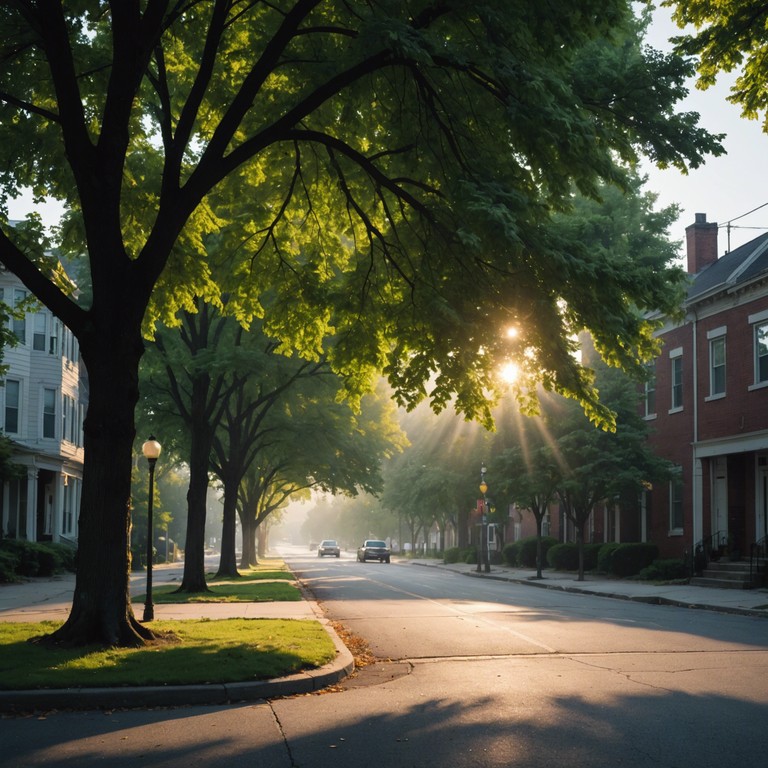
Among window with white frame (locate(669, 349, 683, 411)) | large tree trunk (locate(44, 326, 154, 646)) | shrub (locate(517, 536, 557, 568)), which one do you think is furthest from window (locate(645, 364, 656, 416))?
large tree trunk (locate(44, 326, 154, 646))

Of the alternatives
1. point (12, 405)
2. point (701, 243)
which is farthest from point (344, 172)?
point (12, 405)

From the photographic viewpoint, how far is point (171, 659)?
10.9 meters

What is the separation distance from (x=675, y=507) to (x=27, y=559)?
23.1 meters

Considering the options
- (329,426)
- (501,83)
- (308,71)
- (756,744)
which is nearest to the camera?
(756,744)

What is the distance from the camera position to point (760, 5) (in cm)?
1456

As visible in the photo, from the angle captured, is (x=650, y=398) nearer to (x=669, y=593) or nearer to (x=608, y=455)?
(x=608, y=455)

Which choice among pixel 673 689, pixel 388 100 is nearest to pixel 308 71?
pixel 388 100

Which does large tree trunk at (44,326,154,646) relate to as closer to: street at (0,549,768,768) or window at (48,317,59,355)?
street at (0,549,768,768)

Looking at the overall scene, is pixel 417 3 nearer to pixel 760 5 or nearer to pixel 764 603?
pixel 760 5

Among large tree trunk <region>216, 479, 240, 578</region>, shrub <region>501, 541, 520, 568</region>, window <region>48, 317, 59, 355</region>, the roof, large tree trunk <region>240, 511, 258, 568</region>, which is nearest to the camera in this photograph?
the roof

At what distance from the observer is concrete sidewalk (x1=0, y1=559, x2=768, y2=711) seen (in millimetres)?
9050

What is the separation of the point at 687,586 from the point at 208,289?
19.7 m

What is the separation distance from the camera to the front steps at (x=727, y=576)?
2748cm

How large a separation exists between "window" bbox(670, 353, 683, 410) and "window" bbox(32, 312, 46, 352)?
25307 mm
